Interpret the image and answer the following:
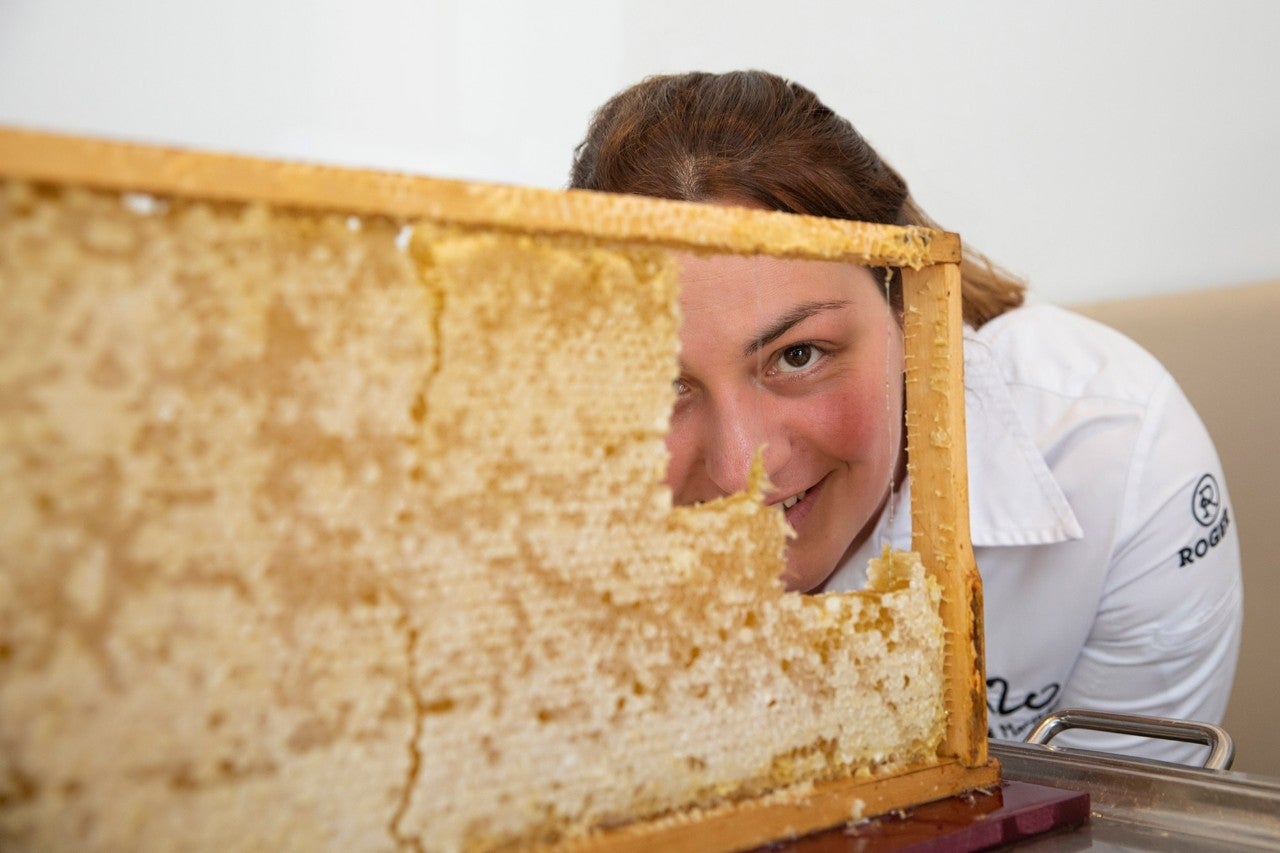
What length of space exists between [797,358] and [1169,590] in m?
0.79

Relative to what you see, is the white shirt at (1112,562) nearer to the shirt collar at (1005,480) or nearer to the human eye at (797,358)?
the shirt collar at (1005,480)

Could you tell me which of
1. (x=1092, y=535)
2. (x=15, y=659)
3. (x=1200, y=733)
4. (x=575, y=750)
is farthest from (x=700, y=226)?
(x=1092, y=535)

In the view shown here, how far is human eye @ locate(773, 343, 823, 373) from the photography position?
4.26 feet

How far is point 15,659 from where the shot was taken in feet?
1.52

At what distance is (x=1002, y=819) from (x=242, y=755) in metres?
0.54

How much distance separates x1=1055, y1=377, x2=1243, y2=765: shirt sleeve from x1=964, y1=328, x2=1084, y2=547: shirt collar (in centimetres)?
18

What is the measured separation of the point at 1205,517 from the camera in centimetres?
159

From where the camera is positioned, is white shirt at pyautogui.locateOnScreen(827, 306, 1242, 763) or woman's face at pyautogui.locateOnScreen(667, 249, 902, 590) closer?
woman's face at pyautogui.locateOnScreen(667, 249, 902, 590)

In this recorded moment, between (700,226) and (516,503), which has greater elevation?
(700,226)

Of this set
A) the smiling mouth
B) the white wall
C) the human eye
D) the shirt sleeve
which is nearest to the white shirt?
the shirt sleeve

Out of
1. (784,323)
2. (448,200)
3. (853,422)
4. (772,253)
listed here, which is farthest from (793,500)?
(448,200)

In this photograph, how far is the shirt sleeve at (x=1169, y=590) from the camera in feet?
5.17

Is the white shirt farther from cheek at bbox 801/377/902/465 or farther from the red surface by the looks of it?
the red surface

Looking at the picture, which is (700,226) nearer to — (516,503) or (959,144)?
(516,503)
